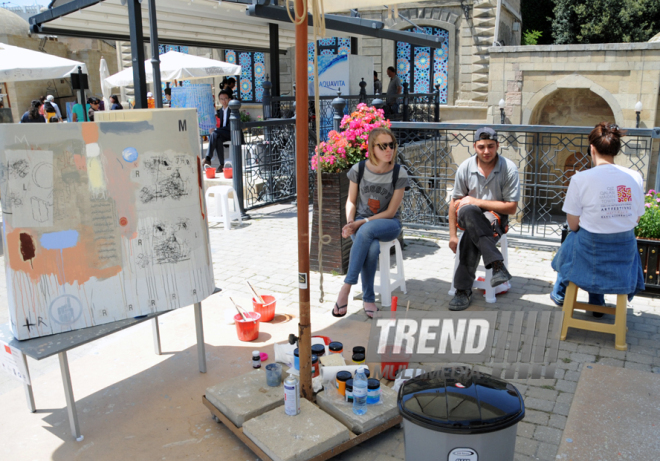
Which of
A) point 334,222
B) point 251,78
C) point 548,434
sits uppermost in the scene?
point 251,78

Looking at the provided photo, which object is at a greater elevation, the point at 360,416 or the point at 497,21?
the point at 497,21

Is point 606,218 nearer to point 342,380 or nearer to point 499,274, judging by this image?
point 499,274

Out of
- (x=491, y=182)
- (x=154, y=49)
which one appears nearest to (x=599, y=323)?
(x=491, y=182)

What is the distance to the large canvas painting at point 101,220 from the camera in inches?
113

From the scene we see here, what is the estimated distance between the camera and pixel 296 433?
2.60 metres

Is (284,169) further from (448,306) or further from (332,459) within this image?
(332,459)

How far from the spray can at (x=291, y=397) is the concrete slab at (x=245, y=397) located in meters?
0.19

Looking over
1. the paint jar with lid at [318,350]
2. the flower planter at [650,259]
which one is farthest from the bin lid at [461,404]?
the flower planter at [650,259]

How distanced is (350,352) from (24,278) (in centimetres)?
209

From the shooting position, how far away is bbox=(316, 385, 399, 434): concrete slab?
2.74 m

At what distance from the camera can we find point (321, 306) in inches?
188

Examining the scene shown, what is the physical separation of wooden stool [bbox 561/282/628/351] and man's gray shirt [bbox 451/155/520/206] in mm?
959

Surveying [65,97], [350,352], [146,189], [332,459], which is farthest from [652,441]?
[65,97]

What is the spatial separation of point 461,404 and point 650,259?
11.8 ft
